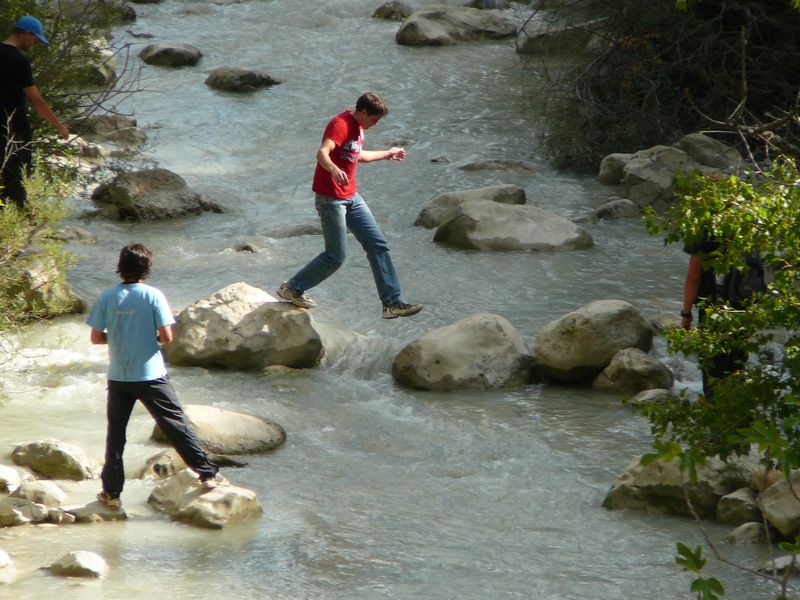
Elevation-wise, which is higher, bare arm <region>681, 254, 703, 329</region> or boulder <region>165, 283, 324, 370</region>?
bare arm <region>681, 254, 703, 329</region>

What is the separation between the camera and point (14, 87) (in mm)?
8969

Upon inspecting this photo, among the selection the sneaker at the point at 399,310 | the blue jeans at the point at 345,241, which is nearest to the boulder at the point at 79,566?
the blue jeans at the point at 345,241

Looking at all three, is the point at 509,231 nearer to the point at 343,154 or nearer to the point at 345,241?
the point at 345,241

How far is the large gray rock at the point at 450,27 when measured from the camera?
2066cm

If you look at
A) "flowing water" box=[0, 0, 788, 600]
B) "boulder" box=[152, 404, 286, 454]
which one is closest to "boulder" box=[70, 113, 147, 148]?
"flowing water" box=[0, 0, 788, 600]

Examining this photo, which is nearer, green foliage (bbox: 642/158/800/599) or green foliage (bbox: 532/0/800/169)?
green foliage (bbox: 642/158/800/599)

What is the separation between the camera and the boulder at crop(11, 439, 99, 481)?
6.77 metres

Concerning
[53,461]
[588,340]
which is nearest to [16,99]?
[53,461]

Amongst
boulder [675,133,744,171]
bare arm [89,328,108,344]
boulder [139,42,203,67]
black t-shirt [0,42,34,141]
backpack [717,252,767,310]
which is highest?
black t-shirt [0,42,34,141]

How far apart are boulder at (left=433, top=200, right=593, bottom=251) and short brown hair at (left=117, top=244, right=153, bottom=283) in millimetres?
6226

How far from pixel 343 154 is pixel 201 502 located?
3048 mm

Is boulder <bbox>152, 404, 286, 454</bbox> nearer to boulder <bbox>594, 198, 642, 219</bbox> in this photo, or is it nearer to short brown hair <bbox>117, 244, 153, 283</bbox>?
short brown hair <bbox>117, 244, 153, 283</bbox>

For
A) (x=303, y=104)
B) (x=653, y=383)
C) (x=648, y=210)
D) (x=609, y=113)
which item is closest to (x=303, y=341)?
(x=653, y=383)

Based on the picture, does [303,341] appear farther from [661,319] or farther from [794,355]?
[794,355]
